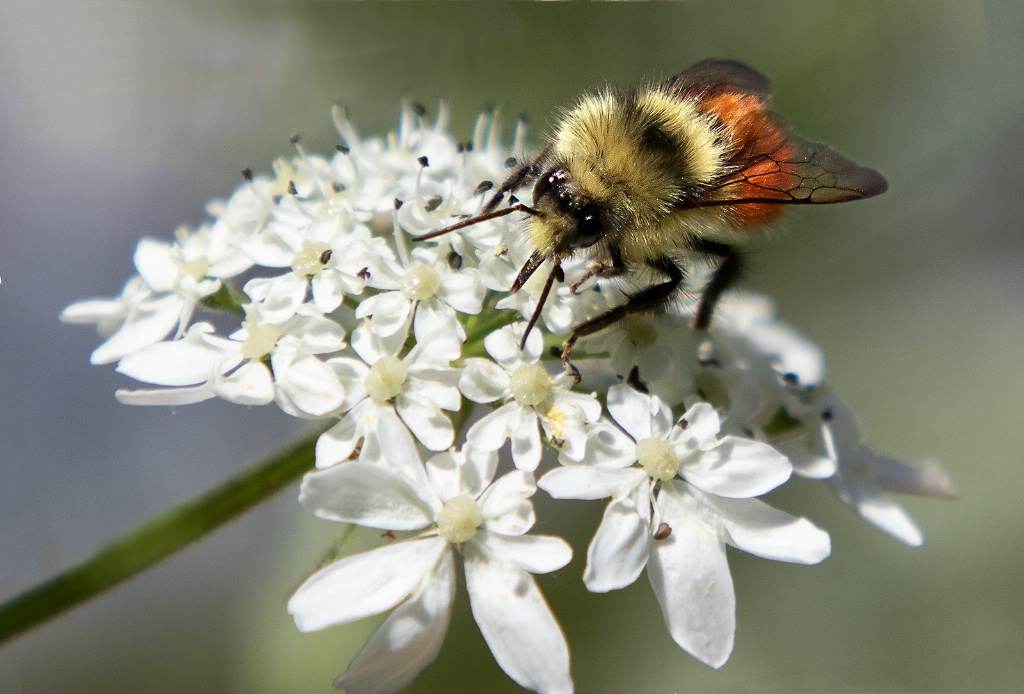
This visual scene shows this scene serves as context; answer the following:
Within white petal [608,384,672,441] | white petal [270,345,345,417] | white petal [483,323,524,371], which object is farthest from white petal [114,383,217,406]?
white petal [608,384,672,441]

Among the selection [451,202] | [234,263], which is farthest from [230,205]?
[451,202]

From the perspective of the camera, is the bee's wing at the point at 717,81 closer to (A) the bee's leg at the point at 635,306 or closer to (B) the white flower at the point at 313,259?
(A) the bee's leg at the point at 635,306

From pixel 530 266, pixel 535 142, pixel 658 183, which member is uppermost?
pixel 535 142

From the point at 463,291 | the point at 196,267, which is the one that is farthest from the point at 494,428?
the point at 196,267

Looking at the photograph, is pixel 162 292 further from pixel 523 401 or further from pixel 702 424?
pixel 702 424

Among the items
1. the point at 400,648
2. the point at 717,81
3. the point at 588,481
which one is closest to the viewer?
the point at 400,648

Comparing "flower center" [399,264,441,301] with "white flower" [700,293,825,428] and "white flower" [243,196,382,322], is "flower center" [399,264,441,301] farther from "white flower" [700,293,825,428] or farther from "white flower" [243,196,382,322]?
"white flower" [700,293,825,428]

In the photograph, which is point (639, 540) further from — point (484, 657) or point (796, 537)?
point (484, 657)
